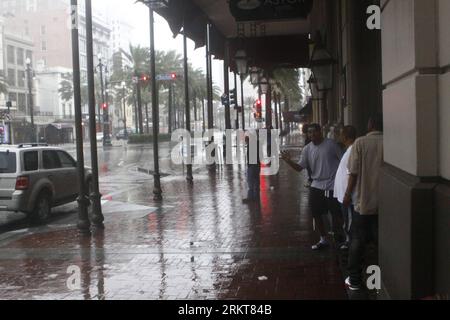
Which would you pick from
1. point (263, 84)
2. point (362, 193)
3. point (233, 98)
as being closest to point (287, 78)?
point (233, 98)

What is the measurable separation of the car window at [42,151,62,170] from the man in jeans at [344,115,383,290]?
27.3 ft

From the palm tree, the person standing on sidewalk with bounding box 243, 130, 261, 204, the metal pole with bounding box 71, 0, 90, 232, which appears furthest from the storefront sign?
the palm tree

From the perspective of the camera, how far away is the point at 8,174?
11.5m

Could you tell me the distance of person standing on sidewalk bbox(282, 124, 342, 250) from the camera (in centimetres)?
799

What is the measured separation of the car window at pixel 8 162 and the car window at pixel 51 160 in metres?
0.92

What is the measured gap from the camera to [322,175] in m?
7.98

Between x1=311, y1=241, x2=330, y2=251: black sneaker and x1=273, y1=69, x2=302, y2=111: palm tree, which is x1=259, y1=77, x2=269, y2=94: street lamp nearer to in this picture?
x1=273, y1=69, x2=302, y2=111: palm tree

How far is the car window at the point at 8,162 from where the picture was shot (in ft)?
37.9

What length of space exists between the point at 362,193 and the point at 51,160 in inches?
342

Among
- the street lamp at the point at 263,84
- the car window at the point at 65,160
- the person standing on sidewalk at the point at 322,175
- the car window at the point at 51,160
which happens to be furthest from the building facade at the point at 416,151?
the street lamp at the point at 263,84

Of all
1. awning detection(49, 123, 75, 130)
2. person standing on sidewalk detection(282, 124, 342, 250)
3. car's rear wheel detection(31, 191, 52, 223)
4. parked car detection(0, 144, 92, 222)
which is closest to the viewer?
person standing on sidewalk detection(282, 124, 342, 250)

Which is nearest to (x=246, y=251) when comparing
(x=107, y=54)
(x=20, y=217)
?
(x=20, y=217)

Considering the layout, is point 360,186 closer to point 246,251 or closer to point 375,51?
point 246,251
